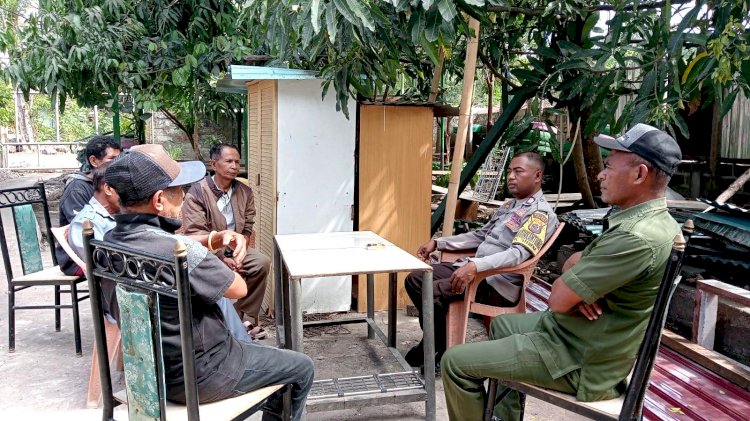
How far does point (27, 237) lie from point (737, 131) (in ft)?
28.9

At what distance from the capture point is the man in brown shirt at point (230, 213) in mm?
4273

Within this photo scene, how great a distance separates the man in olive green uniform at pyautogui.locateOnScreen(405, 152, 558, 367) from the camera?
3.48m

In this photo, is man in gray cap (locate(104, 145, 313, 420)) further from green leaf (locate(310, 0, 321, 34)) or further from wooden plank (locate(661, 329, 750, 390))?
wooden plank (locate(661, 329, 750, 390))

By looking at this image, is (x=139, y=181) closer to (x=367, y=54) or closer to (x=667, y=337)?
(x=367, y=54)

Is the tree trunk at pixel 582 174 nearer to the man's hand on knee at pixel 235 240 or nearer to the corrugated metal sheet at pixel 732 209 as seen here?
the corrugated metal sheet at pixel 732 209

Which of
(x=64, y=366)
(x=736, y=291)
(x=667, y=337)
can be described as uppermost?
(x=736, y=291)

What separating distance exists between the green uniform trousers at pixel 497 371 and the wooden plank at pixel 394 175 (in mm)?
2275

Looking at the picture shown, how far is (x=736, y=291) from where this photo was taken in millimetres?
3186

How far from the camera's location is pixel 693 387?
3150 mm

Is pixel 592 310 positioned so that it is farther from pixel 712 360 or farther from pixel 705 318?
pixel 705 318

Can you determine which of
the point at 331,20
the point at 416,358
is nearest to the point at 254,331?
the point at 416,358

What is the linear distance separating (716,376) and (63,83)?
21.4ft

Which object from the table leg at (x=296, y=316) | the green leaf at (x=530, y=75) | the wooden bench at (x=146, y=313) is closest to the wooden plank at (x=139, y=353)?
the wooden bench at (x=146, y=313)

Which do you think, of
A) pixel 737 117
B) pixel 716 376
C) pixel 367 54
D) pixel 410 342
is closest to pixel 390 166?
pixel 367 54
